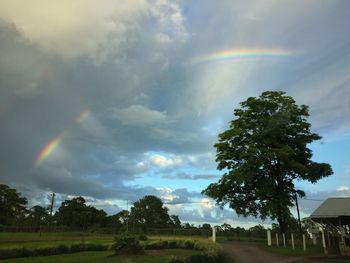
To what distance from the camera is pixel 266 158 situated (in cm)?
4403

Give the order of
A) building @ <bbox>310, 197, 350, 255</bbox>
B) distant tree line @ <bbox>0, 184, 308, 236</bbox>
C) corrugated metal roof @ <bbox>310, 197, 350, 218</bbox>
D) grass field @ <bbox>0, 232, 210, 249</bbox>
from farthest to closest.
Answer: distant tree line @ <bbox>0, 184, 308, 236</bbox> < corrugated metal roof @ <bbox>310, 197, 350, 218</bbox> < building @ <bbox>310, 197, 350, 255</bbox> < grass field @ <bbox>0, 232, 210, 249</bbox>

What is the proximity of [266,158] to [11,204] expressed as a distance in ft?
333

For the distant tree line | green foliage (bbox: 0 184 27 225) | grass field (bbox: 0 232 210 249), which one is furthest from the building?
green foliage (bbox: 0 184 27 225)

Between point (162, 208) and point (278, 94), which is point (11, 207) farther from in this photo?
point (278, 94)

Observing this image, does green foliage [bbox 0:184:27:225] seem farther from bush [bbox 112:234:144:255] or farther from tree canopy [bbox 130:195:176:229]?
bush [bbox 112:234:144:255]

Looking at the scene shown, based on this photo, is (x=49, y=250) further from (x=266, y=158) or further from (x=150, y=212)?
(x=150, y=212)

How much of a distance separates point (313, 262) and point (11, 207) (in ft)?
371

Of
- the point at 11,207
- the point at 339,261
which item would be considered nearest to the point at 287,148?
the point at 339,261

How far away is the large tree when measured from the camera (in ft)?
146

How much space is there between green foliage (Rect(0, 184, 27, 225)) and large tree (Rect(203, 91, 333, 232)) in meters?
89.0

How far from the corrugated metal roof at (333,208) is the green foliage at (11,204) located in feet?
319

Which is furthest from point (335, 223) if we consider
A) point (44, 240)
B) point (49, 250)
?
point (44, 240)

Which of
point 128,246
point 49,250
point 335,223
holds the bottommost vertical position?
point 49,250

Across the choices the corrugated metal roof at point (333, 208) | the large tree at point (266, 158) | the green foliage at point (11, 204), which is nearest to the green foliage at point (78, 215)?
the green foliage at point (11, 204)
